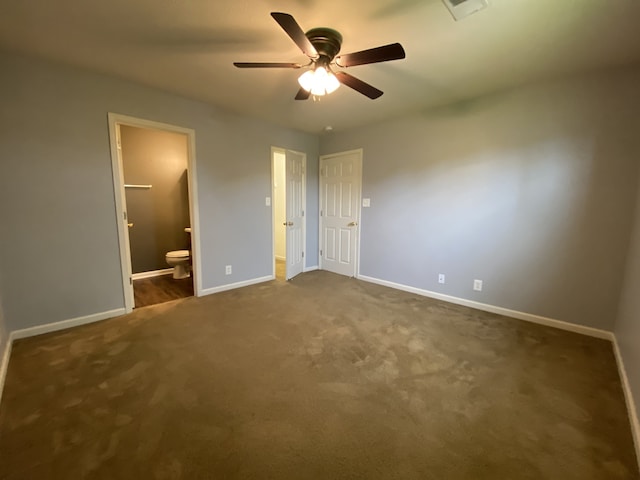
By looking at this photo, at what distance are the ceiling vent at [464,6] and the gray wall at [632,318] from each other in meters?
2.03

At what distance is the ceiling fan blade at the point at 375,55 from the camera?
1.58 m

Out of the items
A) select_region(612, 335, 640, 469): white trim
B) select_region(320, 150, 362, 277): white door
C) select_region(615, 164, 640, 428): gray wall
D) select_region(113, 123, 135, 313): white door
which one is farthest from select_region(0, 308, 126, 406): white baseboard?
select_region(615, 164, 640, 428): gray wall

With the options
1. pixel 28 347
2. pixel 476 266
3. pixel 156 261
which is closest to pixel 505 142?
pixel 476 266

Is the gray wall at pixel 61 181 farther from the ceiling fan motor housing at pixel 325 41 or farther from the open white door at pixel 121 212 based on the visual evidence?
the ceiling fan motor housing at pixel 325 41

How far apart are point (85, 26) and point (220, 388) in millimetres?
2610

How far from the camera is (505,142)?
287cm

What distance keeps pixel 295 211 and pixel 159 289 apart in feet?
7.44

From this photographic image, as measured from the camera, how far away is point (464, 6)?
62.0 inches

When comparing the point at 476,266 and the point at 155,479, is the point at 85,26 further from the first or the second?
the point at 476,266

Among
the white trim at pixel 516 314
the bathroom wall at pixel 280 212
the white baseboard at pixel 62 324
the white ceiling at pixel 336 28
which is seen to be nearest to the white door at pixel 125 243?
the white baseboard at pixel 62 324

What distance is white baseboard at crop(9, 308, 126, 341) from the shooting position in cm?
241

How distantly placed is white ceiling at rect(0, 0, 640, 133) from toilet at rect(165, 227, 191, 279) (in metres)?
2.43

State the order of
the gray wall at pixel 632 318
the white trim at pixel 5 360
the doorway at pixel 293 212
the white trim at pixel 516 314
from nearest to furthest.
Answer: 1. the gray wall at pixel 632 318
2. the white trim at pixel 5 360
3. the white trim at pixel 516 314
4. the doorway at pixel 293 212

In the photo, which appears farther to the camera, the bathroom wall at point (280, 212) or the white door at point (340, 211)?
the bathroom wall at point (280, 212)
